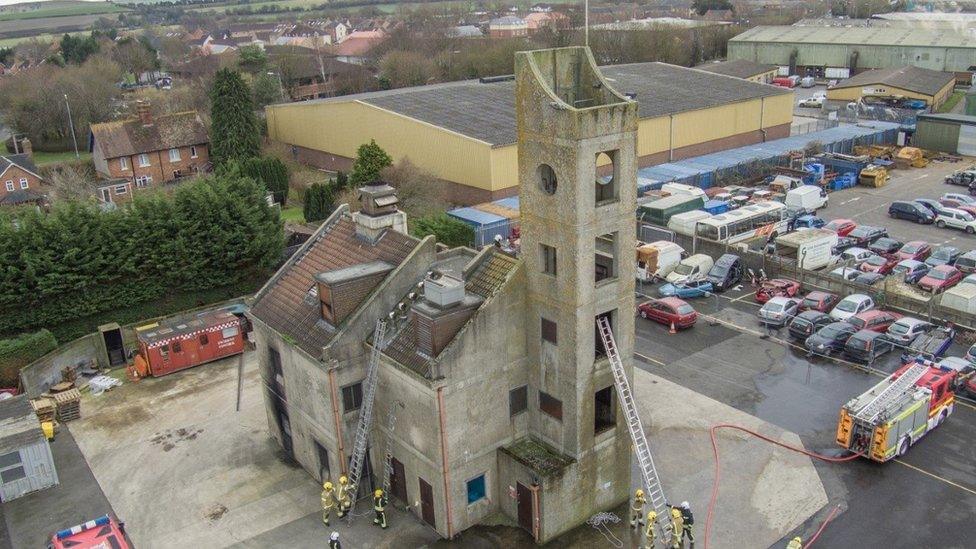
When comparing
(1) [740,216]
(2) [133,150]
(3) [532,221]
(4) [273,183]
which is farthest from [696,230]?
(2) [133,150]

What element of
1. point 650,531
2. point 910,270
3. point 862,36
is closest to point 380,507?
point 650,531

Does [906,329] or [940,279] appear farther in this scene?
[940,279]

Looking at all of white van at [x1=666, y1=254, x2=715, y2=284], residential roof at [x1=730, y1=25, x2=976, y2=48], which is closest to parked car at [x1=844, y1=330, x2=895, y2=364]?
white van at [x1=666, y1=254, x2=715, y2=284]

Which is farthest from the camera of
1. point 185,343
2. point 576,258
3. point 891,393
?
point 185,343

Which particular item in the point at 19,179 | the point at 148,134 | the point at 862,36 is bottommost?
the point at 19,179

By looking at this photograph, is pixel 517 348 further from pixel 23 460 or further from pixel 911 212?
pixel 911 212

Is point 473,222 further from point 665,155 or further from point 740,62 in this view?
point 740,62

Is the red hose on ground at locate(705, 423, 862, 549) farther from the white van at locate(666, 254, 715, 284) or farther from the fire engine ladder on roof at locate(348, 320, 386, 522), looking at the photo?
the white van at locate(666, 254, 715, 284)
